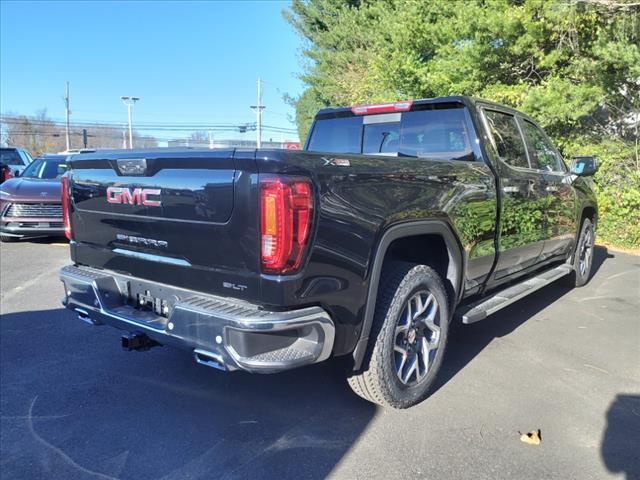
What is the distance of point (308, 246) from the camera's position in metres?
2.39

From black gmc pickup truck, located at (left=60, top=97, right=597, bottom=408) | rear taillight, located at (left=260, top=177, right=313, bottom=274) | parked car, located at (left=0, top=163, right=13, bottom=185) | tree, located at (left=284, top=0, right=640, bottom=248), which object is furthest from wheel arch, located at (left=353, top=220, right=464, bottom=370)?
parked car, located at (left=0, top=163, right=13, bottom=185)

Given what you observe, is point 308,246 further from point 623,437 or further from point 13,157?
point 13,157

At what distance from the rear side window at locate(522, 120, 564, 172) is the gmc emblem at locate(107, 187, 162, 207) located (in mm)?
3545

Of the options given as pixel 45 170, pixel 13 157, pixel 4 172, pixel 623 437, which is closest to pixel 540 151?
pixel 623 437

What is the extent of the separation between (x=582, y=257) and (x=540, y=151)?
215cm

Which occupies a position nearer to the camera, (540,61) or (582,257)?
(582,257)

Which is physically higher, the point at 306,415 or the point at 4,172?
the point at 4,172

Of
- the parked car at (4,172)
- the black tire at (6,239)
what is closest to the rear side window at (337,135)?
the black tire at (6,239)

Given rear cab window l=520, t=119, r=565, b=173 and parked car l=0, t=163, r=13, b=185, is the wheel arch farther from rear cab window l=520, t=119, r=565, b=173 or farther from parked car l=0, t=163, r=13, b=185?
parked car l=0, t=163, r=13, b=185

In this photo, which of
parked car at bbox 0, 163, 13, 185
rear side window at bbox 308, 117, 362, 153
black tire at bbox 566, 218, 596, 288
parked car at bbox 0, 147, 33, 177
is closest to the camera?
rear side window at bbox 308, 117, 362, 153

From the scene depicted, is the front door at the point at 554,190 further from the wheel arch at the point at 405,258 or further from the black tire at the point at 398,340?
the black tire at the point at 398,340

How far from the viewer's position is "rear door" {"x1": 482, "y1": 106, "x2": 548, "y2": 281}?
4.11 metres

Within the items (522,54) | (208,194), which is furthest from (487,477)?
(522,54)

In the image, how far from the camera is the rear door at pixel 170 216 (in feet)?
8.10
